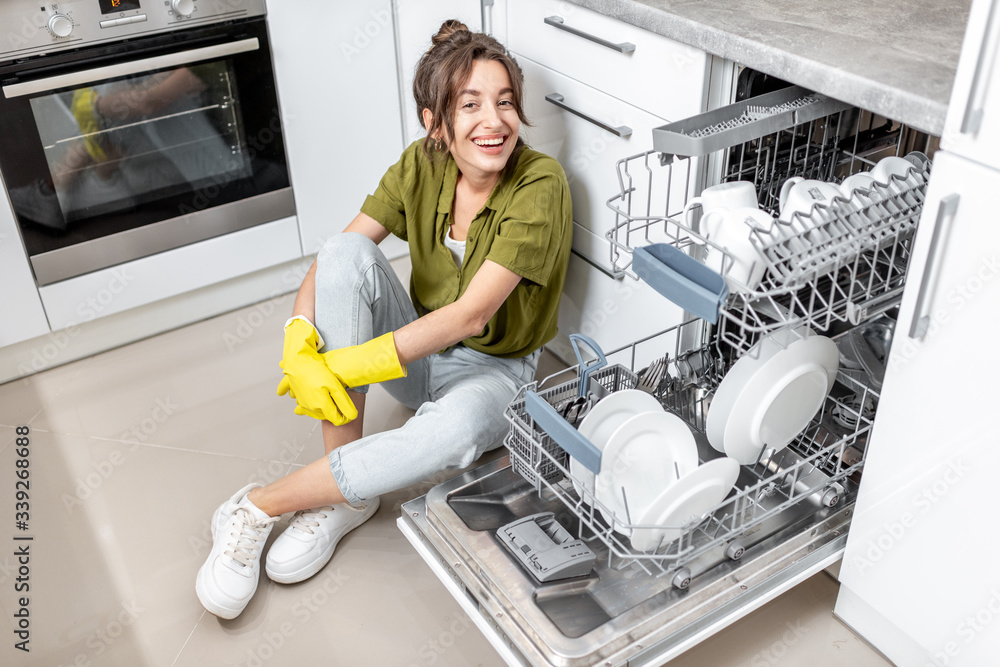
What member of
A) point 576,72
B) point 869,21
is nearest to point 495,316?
point 576,72

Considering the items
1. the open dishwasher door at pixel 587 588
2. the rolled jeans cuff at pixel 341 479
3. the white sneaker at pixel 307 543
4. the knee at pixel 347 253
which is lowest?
the white sneaker at pixel 307 543

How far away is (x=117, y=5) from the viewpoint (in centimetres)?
175

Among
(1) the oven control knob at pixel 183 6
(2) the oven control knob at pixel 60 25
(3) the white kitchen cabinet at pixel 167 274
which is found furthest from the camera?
(3) the white kitchen cabinet at pixel 167 274

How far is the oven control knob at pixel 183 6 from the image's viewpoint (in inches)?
70.7

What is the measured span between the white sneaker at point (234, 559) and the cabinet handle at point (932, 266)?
1.03 meters

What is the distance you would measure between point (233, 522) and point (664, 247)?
0.87m

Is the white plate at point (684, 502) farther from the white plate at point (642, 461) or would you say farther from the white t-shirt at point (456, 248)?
the white t-shirt at point (456, 248)

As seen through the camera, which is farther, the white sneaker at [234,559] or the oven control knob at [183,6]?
the oven control knob at [183,6]

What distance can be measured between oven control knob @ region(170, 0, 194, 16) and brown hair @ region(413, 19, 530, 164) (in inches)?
24.5

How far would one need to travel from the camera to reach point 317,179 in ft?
7.04
